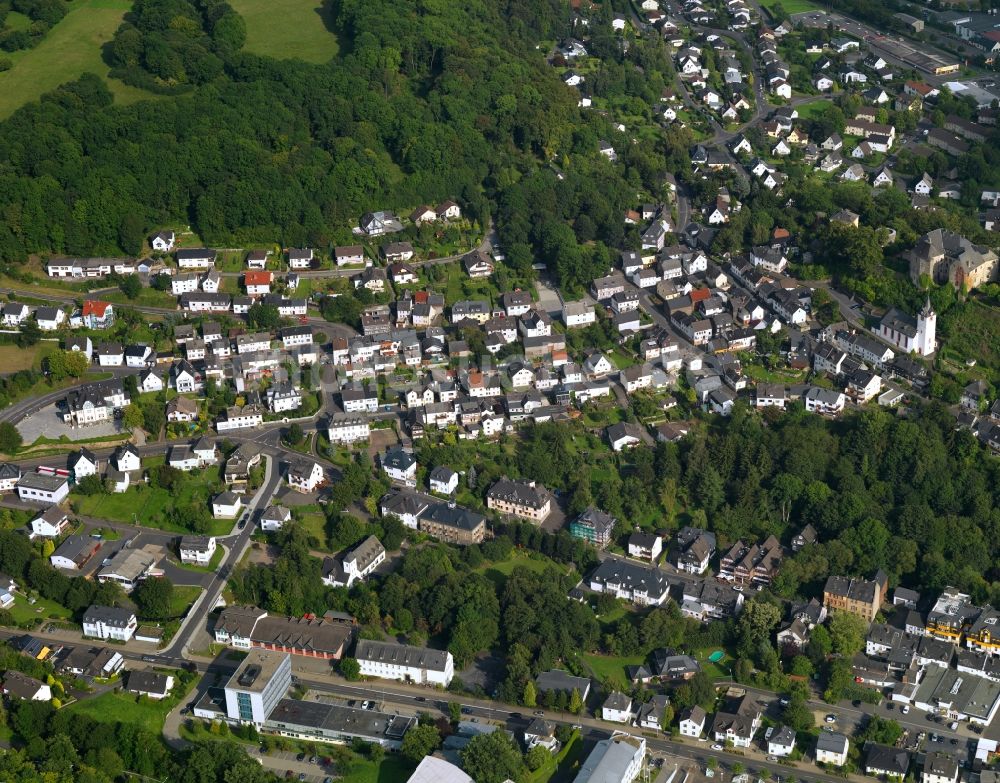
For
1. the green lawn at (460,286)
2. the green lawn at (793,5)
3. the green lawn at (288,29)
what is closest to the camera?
the green lawn at (460,286)

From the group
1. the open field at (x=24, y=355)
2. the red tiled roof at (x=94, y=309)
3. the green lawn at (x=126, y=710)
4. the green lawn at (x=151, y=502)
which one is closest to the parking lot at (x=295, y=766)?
the green lawn at (x=126, y=710)

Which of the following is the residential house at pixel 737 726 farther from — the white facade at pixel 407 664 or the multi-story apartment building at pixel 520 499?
the multi-story apartment building at pixel 520 499

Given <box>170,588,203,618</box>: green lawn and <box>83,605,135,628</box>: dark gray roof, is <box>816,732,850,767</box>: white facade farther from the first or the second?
<box>83,605,135,628</box>: dark gray roof

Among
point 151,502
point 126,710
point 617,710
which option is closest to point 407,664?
point 617,710

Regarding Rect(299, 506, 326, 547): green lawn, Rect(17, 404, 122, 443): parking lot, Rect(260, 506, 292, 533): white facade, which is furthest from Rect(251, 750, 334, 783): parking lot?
Rect(17, 404, 122, 443): parking lot

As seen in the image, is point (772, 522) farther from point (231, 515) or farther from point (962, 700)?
point (231, 515)

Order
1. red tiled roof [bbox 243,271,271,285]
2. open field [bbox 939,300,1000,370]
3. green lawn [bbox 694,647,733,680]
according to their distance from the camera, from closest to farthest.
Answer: green lawn [bbox 694,647,733,680] < open field [bbox 939,300,1000,370] < red tiled roof [bbox 243,271,271,285]
